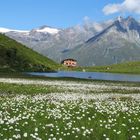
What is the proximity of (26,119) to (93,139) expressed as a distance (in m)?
7.09

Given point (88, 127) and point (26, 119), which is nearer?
point (88, 127)

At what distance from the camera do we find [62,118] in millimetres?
26625

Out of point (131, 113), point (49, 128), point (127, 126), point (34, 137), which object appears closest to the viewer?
point (34, 137)

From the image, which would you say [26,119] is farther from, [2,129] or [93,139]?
[93,139]

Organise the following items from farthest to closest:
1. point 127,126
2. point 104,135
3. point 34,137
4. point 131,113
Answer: point 131,113
point 127,126
point 104,135
point 34,137

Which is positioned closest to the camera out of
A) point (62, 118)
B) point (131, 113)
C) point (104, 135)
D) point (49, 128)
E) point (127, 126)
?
point (104, 135)

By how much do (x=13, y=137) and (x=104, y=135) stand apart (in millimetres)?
4894

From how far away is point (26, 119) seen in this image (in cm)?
2594

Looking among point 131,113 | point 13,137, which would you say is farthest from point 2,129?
point 131,113

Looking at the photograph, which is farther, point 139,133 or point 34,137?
point 139,133

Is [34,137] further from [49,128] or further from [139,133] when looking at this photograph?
[139,133]

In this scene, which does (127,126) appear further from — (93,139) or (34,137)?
(34,137)

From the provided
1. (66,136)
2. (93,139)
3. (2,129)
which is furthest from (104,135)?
(2,129)

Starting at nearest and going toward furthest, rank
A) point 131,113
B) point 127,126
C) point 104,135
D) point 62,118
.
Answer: point 104,135 → point 127,126 → point 62,118 → point 131,113
